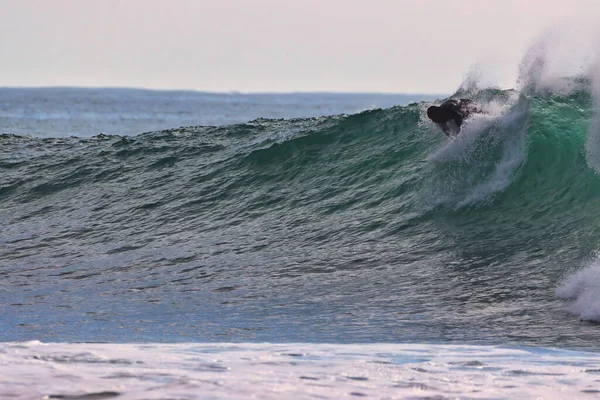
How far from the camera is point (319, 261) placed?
1066 centimetres

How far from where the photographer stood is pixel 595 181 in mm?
12055

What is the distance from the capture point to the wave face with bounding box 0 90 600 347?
26.8 feet

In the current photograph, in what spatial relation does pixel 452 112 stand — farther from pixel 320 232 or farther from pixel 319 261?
pixel 319 261

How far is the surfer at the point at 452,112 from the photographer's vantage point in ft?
44.2

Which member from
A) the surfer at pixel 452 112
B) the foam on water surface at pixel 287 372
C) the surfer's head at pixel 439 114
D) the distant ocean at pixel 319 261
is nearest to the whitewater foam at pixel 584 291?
the distant ocean at pixel 319 261

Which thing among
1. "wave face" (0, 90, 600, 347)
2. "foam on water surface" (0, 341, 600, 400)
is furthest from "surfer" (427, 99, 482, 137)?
"foam on water surface" (0, 341, 600, 400)

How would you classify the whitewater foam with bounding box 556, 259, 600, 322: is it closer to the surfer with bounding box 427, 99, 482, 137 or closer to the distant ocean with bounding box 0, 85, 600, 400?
the distant ocean with bounding box 0, 85, 600, 400

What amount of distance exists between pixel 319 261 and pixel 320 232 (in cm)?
149

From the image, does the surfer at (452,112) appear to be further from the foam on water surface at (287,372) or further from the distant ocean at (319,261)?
the foam on water surface at (287,372)

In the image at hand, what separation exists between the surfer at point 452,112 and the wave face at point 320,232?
0.25 metres

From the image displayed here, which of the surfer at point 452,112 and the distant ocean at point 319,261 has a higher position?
the surfer at point 452,112

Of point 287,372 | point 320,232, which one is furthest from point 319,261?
point 287,372

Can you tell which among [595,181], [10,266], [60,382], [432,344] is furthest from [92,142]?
[60,382]

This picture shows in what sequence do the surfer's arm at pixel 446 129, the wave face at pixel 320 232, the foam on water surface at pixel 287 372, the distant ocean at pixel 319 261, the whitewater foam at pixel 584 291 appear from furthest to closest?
1. the surfer's arm at pixel 446 129
2. the wave face at pixel 320 232
3. the whitewater foam at pixel 584 291
4. the distant ocean at pixel 319 261
5. the foam on water surface at pixel 287 372
